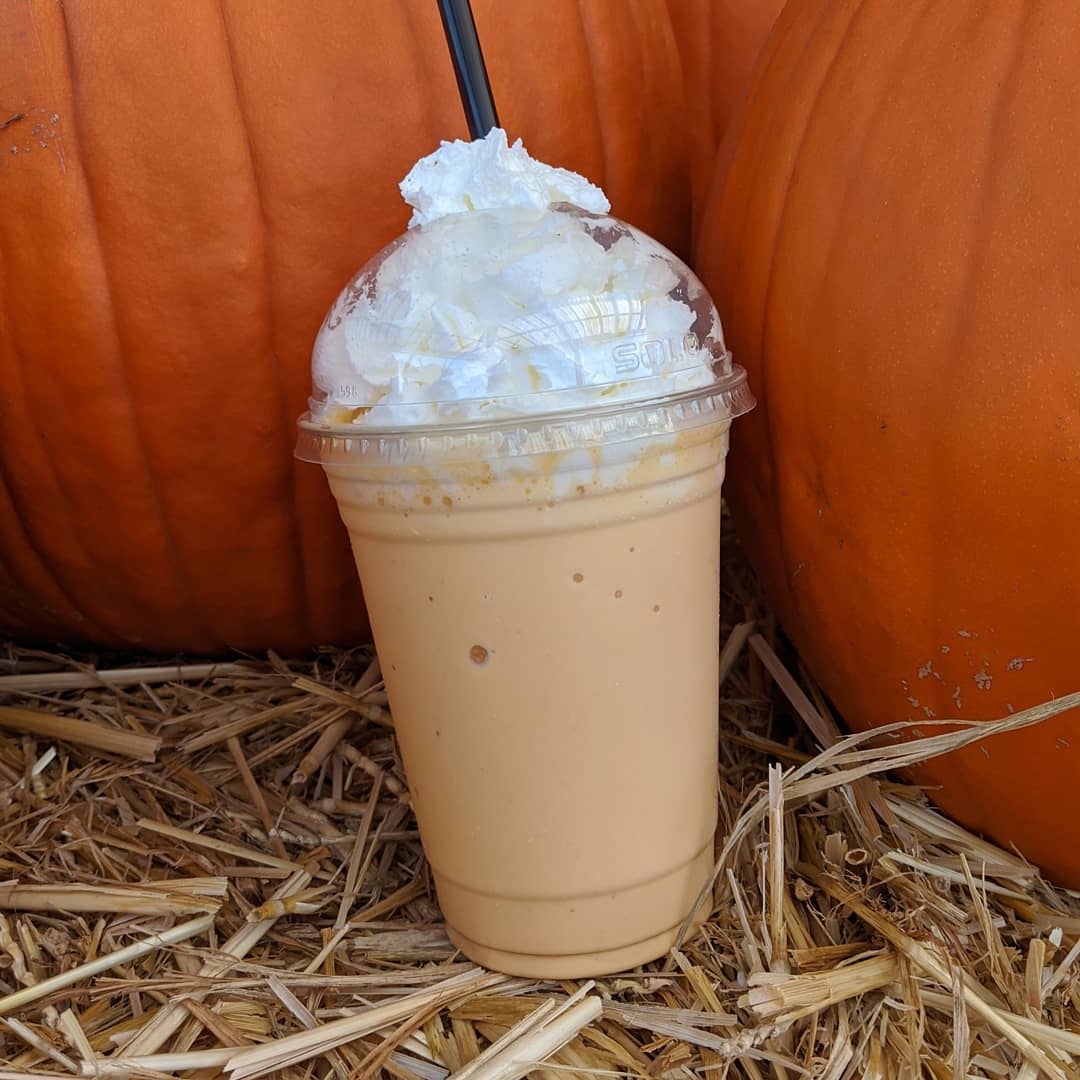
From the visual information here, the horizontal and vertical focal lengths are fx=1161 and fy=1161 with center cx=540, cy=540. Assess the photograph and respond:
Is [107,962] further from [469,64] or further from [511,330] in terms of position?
[469,64]

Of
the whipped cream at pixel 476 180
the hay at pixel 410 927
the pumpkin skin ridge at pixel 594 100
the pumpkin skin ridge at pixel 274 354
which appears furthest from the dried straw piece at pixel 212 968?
the pumpkin skin ridge at pixel 594 100

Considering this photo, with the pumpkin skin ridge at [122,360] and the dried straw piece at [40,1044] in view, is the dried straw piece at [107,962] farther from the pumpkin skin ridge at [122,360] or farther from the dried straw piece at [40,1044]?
the pumpkin skin ridge at [122,360]

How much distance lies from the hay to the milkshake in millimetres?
69

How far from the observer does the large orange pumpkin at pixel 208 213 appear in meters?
1.00

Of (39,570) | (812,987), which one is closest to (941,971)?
(812,987)

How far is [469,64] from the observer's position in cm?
90

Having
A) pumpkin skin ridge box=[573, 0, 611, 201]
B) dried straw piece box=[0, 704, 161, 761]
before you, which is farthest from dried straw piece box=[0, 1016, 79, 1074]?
pumpkin skin ridge box=[573, 0, 611, 201]

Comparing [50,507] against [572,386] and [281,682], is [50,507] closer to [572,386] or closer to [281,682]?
[281,682]

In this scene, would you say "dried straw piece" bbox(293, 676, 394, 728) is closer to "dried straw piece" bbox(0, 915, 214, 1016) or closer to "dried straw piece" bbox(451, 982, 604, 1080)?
"dried straw piece" bbox(0, 915, 214, 1016)

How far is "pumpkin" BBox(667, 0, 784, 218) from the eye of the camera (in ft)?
4.18

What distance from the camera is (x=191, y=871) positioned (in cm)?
102

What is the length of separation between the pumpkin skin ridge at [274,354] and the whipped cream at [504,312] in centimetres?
19

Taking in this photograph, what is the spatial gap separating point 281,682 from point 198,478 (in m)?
0.26

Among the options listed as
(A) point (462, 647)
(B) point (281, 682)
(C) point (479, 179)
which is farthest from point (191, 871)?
(C) point (479, 179)
